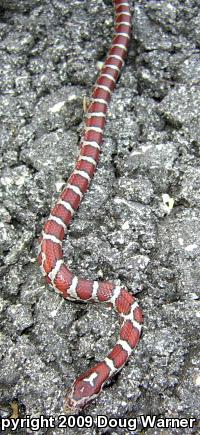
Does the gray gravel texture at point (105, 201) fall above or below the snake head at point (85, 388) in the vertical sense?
above

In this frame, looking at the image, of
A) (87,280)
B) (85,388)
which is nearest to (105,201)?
(87,280)

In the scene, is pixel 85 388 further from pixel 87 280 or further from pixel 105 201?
pixel 105 201

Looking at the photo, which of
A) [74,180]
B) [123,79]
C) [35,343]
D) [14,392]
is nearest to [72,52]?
[123,79]

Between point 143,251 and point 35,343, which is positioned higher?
point 143,251

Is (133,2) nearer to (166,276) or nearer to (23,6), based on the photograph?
(23,6)

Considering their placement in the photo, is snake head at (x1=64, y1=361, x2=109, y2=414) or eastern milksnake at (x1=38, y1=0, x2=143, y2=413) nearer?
snake head at (x1=64, y1=361, x2=109, y2=414)

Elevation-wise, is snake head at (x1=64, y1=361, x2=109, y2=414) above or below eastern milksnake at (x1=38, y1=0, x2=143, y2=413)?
below
